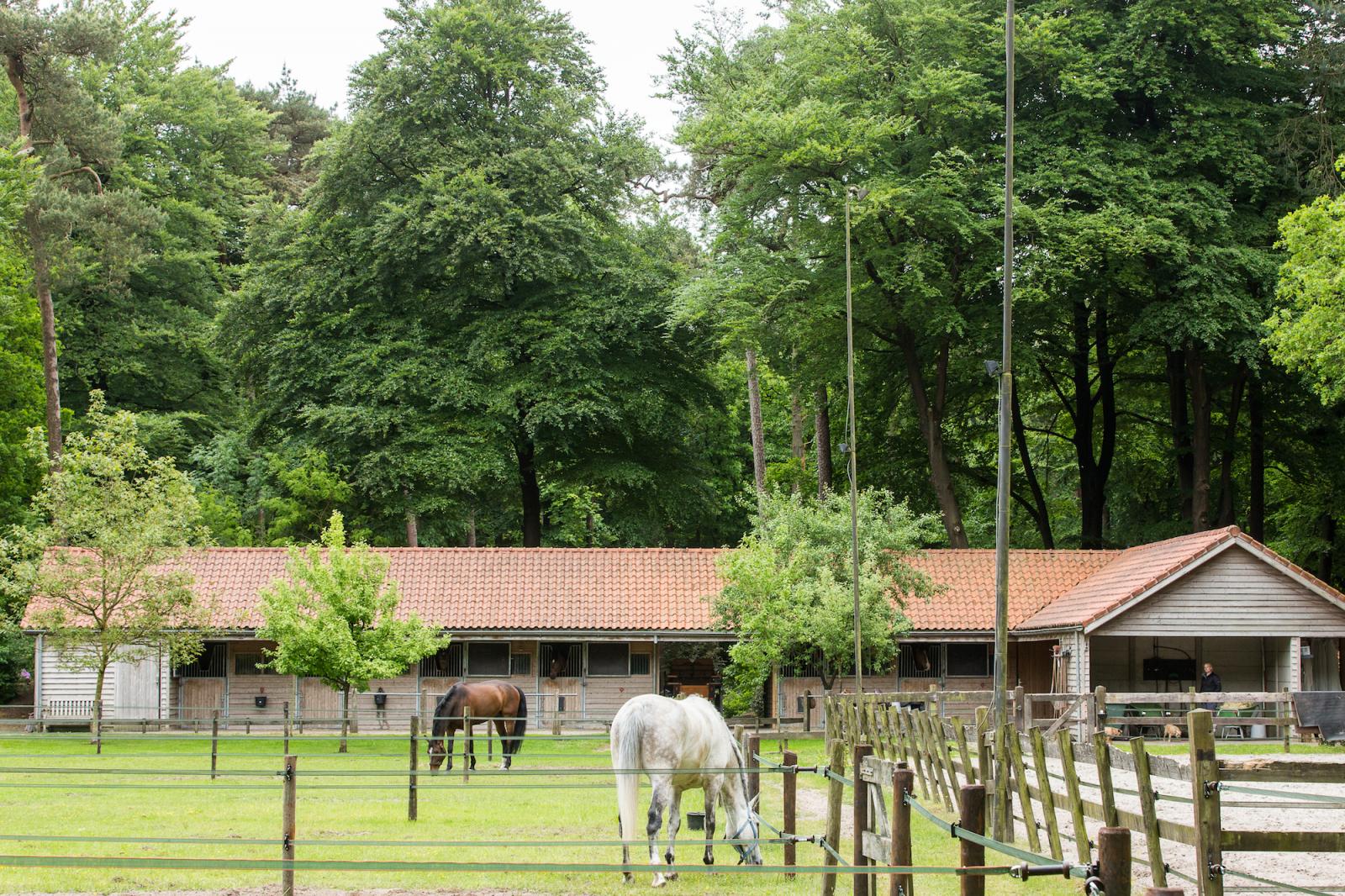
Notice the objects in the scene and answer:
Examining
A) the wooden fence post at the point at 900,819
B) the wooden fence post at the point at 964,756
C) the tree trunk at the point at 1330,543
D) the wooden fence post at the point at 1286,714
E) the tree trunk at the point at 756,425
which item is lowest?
the wooden fence post at the point at 1286,714

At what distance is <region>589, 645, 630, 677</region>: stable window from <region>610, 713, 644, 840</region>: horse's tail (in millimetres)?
23705

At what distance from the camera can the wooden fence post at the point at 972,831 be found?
714 centimetres

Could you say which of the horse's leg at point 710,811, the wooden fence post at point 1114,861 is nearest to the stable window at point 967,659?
the horse's leg at point 710,811

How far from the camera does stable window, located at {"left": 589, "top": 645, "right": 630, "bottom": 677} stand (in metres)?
37.5

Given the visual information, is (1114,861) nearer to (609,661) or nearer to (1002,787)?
(1002,787)

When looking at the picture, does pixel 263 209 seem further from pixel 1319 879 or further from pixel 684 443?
pixel 1319 879

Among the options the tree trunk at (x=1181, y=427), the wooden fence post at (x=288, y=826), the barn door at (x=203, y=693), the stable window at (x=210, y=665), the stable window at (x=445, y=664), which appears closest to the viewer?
the wooden fence post at (x=288, y=826)

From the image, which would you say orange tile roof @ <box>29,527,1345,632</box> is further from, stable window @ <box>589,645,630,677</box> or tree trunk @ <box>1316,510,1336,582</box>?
tree trunk @ <box>1316,510,1336,582</box>

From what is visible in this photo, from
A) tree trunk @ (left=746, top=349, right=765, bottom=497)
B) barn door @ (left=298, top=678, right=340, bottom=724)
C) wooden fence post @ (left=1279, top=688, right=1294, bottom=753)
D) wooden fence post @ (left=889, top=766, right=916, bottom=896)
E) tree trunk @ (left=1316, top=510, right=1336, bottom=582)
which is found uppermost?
tree trunk @ (left=746, top=349, right=765, bottom=497)

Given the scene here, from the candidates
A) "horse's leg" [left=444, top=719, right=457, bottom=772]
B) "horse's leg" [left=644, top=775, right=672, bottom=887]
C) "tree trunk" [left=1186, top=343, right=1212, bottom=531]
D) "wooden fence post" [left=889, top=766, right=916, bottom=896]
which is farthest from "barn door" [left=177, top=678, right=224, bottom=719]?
"wooden fence post" [left=889, top=766, right=916, bottom=896]

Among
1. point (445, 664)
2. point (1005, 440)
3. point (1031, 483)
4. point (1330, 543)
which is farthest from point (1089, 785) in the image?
point (1330, 543)

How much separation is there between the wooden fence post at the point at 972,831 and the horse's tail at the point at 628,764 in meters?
5.44

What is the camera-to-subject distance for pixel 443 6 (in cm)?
4662

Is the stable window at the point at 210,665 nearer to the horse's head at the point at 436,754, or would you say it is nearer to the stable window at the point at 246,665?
the stable window at the point at 246,665
